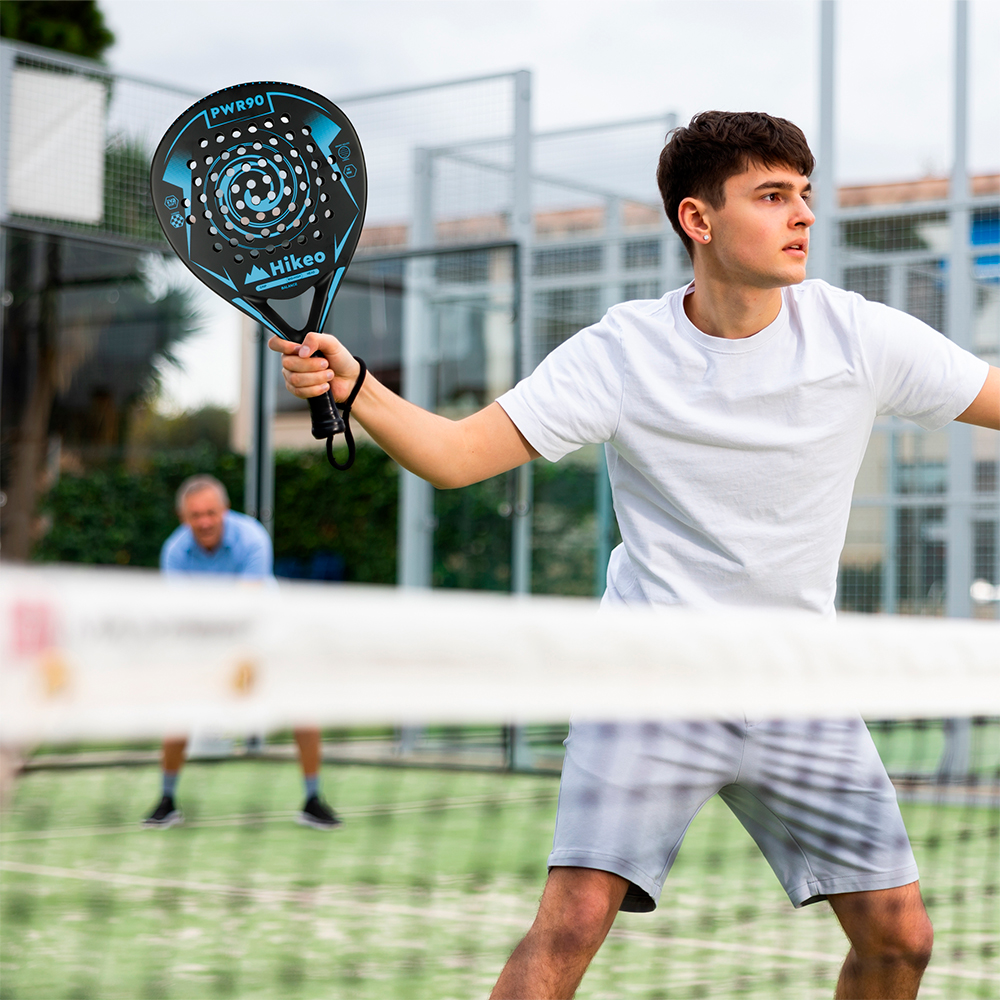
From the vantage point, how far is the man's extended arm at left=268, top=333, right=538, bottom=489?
247 centimetres

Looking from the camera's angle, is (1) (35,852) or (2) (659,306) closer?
(2) (659,306)

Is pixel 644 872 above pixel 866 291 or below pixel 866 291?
below

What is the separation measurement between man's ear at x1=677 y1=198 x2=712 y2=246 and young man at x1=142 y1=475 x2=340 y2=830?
15.4ft

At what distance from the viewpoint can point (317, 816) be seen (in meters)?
7.14

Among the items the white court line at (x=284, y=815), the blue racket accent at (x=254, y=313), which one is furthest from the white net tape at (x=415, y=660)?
the white court line at (x=284, y=815)

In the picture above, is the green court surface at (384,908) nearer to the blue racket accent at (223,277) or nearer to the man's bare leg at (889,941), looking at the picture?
the man's bare leg at (889,941)

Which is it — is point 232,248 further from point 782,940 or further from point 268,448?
point 268,448

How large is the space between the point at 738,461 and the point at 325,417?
0.70 meters

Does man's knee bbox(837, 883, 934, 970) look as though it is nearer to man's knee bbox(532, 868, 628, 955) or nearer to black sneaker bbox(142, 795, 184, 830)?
man's knee bbox(532, 868, 628, 955)

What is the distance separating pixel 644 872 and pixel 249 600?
88 centimetres

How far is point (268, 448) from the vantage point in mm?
10562

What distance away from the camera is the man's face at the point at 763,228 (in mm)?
2605

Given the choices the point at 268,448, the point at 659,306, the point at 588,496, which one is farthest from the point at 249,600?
the point at 268,448

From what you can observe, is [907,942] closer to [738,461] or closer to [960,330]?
[738,461]
